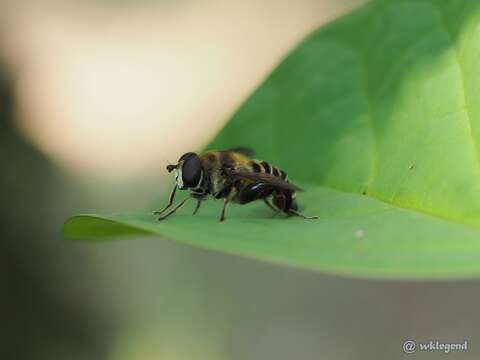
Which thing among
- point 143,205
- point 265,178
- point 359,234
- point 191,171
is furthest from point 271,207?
point 143,205

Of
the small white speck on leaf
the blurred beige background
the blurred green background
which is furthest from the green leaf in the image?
the blurred beige background

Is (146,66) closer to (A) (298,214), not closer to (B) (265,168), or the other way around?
(B) (265,168)

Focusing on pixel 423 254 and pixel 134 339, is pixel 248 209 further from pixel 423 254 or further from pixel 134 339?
pixel 134 339

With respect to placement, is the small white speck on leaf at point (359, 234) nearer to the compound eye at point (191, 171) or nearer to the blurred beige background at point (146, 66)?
the compound eye at point (191, 171)

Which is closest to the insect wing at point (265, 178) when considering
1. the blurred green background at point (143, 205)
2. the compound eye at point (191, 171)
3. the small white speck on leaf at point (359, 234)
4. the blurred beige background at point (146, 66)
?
the compound eye at point (191, 171)

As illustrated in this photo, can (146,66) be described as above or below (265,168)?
below
